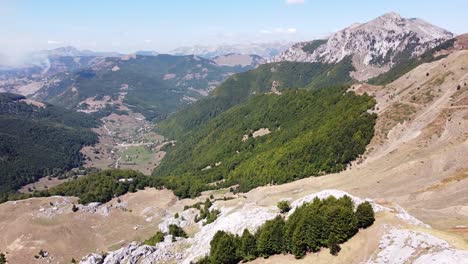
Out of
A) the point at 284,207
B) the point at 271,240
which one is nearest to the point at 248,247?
the point at 271,240

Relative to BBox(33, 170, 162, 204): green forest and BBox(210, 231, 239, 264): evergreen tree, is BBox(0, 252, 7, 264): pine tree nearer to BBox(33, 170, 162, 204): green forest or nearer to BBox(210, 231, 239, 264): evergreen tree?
BBox(33, 170, 162, 204): green forest

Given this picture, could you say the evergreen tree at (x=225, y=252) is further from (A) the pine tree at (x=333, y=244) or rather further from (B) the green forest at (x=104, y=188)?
(B) the green forest at (x=104, y=188)

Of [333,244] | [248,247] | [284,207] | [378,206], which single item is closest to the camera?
[333,244]

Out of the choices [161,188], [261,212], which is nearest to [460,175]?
[261,212]

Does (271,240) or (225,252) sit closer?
(271,240)

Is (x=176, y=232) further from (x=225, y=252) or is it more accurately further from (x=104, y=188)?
(x=104, y=188)

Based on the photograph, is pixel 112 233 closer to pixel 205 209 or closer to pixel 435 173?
pixel 205 209

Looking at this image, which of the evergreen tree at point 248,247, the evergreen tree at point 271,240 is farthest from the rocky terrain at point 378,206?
the evergreen tree at point 248,247
